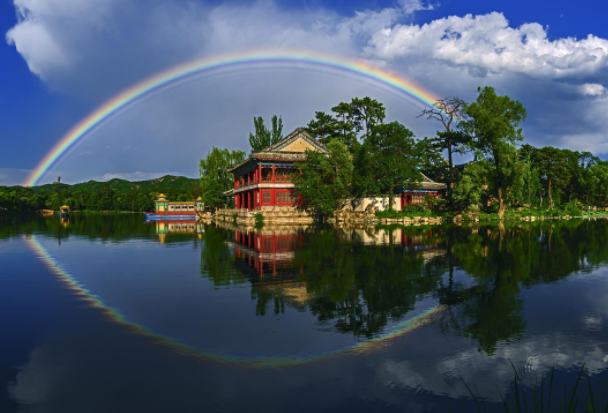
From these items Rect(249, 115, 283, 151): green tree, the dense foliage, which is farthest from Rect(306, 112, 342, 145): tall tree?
the dense foliage

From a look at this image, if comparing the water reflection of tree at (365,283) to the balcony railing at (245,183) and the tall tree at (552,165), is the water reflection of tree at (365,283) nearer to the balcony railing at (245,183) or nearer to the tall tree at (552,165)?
the balcony railing at (245,183)

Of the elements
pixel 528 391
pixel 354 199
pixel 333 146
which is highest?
pixel 333 146

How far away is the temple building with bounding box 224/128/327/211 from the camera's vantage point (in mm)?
49062

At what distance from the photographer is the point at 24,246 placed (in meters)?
24.4

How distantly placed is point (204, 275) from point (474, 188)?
41792mm

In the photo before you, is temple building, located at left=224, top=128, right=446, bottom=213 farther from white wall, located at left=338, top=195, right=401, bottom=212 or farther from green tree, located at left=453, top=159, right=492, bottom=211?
green tree, located at left=453, top=159, right=492, bottom=211

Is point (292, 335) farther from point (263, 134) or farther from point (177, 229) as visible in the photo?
point (263, 134)

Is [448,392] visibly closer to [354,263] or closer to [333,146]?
[354,263]

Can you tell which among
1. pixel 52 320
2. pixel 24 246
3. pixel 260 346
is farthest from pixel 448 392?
pixel 24 246

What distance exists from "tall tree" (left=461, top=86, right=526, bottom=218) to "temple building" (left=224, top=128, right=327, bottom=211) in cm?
1907

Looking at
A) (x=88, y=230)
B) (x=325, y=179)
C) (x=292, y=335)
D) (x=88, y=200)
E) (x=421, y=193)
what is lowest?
(x=292, y=335)

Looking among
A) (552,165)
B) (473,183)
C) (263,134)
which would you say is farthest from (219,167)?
(552,165)

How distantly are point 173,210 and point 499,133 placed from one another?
53021mm

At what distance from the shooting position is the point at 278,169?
50.7 meters
